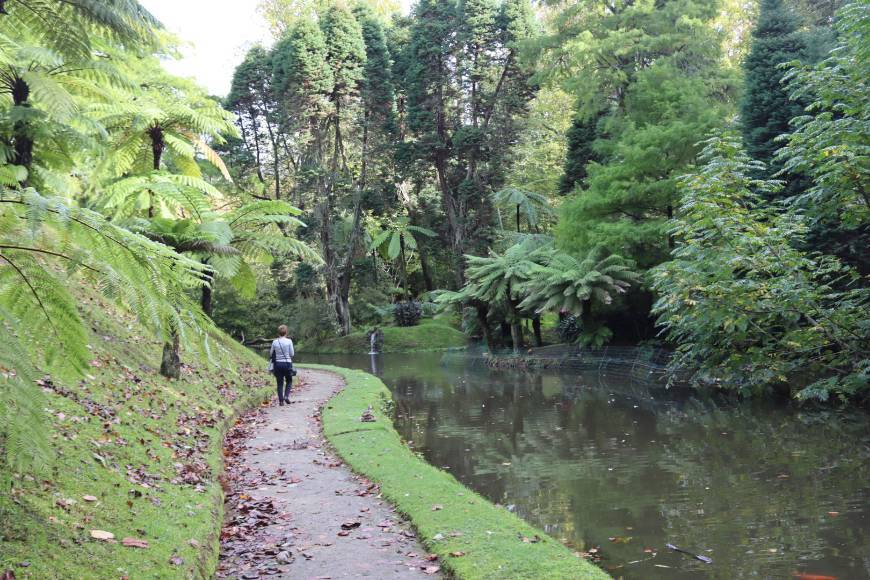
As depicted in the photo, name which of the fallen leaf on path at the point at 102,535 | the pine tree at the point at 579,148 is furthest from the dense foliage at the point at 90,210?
the pine tree at the point at 579,148

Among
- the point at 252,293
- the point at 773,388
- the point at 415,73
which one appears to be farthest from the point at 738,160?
the point at 415,73

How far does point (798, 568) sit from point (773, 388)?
8629 millimetres

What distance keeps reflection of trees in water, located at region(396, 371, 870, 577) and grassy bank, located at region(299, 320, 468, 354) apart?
60.9 ft

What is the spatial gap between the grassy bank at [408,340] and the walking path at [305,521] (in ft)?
76.7

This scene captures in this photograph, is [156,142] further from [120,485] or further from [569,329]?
[569,329]

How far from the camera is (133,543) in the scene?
429cm

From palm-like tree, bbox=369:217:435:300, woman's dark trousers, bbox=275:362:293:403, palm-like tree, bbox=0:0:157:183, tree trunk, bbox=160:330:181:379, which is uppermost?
palm-like tree, bbox=369:217:435:300

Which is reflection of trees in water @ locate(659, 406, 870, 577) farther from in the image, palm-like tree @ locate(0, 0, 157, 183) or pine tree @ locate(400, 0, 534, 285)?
pine tree @ locate(400, 0, 534, 285)

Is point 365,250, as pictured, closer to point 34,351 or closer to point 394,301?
point 394,301

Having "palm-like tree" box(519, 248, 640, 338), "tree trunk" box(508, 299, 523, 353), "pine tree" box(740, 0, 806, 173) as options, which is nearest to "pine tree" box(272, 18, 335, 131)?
"tree trunk" box(508, 299, 523, 353)

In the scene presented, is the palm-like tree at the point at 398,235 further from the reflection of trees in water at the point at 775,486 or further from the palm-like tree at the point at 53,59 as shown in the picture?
the palm-like tree at the point at 53,59

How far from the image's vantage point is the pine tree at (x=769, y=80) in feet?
50.5

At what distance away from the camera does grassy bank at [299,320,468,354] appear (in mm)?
32656

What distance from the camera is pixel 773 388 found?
12.8m
